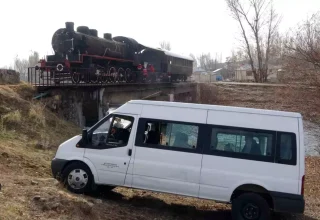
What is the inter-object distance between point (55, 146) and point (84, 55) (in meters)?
9.30

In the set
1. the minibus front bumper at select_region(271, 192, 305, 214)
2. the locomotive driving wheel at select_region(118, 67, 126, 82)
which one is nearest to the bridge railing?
the locomotive driving wheel at select_region(118, 67, 126, 82)

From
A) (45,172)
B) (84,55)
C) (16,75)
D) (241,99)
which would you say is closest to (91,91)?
(84,55)

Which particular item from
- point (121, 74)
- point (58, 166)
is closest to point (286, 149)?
Result: point (58, 166)

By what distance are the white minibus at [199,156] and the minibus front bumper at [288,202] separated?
0.06ft

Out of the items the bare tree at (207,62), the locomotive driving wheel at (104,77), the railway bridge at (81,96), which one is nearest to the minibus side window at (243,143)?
the railway bridge at (81,96)

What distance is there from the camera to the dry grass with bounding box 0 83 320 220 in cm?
627

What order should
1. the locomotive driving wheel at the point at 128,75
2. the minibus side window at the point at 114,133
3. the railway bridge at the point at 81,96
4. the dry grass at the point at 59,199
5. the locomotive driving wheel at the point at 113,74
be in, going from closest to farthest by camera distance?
1. the dry grass at the point at 59,199
2. the minibus side window at the point at 114,133
3. the railway bridge at the point at 81,96
4. the locomotive driving wheel at the point at 113,74
5. the locomotive driving wheel at the point at 128,75

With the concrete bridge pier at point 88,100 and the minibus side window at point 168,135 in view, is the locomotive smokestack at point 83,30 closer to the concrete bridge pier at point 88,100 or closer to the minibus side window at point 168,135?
the concrete bridge pier at point 88,100

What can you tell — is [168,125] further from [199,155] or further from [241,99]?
[241,99]

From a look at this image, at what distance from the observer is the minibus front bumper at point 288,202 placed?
7324 millimetres

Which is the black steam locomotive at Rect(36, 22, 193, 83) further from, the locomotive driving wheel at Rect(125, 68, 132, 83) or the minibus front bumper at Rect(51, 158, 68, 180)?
the minibus front bumper at Rect(51, 158, 68, 180)

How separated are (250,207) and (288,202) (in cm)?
71

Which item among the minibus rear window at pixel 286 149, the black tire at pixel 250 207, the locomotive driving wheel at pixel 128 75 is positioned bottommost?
the black tire at pixel 250 207

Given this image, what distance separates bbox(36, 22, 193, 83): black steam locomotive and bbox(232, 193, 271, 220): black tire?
14.8 metres
